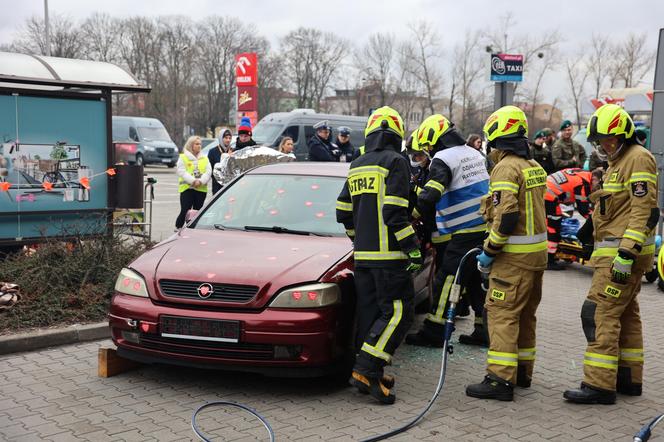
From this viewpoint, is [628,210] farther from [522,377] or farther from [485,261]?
[522,377]

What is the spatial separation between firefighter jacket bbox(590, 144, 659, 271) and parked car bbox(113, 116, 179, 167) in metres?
31.6

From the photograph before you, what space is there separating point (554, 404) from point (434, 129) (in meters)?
2.52

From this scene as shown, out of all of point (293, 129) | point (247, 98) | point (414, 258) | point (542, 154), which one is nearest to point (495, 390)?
point (414, 258)

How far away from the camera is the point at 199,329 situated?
4875mm

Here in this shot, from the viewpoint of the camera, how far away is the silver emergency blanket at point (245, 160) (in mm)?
10639

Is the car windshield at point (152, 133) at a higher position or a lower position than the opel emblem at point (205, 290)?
Answer: higher

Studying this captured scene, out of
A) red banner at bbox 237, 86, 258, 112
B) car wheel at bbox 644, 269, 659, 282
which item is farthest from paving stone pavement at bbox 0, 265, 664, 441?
red banner at bbox 237, 86, 258, 112

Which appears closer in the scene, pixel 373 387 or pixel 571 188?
pixel 373 387

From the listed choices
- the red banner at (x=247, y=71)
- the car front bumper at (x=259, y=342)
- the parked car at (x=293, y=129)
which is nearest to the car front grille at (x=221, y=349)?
the car front bumper at (x=259, y=342)

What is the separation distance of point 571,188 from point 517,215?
541cm

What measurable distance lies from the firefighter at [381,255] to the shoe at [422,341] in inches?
56.7

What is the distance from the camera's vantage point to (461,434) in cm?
454

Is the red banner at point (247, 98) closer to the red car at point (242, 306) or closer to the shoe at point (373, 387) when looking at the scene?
the red car at point (242, 306)

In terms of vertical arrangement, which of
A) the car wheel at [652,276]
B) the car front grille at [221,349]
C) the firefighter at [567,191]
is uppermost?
the firefighter at [567,191]
